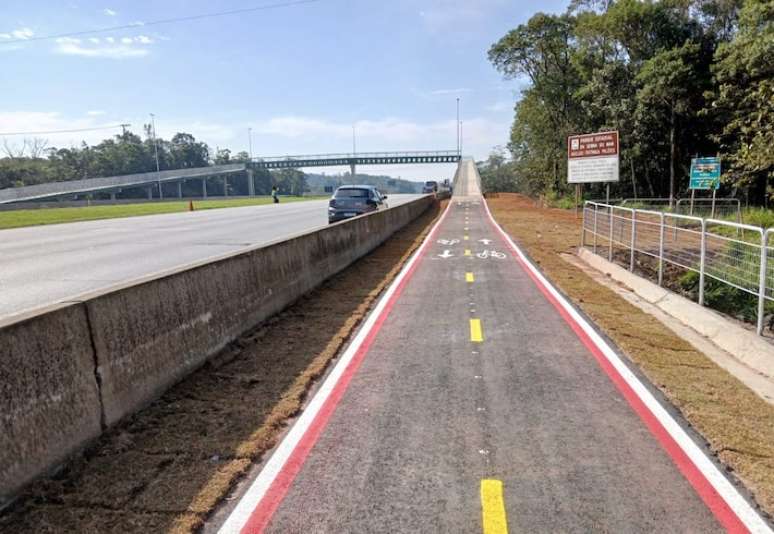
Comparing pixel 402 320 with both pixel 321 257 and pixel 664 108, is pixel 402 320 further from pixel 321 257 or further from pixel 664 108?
pixel 664 108

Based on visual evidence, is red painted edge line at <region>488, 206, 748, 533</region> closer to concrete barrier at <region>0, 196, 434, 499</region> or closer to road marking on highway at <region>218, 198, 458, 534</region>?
road marking on highway at <region>218, 198, 458, 534</region>

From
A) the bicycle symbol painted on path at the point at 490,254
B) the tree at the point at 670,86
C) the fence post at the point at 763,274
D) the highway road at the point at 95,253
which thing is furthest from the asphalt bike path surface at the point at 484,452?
the tree at the point at 670,86

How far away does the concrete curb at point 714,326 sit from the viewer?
6371mm

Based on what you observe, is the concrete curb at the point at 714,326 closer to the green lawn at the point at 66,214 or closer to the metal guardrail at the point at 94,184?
the green lawn at the point at 66,214

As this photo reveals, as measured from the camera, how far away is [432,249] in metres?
18.1

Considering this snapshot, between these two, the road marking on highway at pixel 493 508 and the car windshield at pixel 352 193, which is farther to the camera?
the car windshield at pixel 352 193

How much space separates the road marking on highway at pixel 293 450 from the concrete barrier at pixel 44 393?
55.6 inches

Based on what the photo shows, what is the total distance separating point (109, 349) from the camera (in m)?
4.74

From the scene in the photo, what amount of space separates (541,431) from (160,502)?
2.98m

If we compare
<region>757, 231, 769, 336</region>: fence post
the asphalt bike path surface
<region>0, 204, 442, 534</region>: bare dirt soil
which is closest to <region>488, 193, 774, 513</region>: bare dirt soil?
the asphalt bike path surface

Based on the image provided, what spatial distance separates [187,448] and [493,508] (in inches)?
93.1

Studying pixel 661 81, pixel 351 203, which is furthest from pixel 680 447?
pixel 661 81

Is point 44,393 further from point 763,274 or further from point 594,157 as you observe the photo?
point 594,157

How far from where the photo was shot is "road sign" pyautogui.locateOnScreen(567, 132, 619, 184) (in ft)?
81.7
